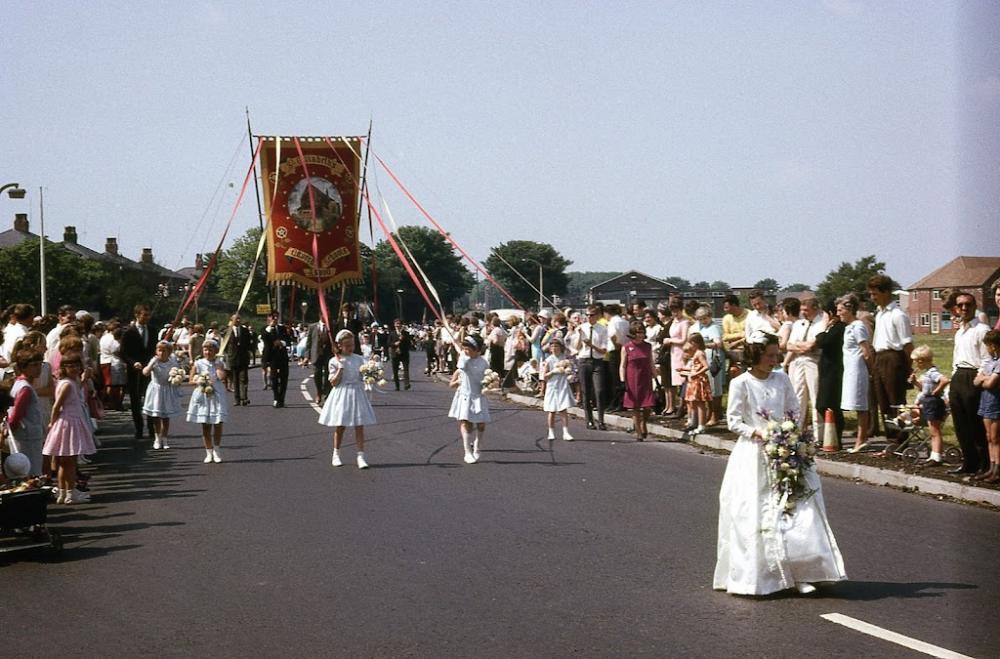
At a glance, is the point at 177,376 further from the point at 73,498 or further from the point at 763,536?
the point at 763,536

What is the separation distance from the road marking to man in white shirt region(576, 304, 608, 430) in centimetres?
1139

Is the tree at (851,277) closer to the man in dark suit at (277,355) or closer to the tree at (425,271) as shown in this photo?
the tree at (425,271)

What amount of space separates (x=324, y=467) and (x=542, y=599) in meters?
7.08

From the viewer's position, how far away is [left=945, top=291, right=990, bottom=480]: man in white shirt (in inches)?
430

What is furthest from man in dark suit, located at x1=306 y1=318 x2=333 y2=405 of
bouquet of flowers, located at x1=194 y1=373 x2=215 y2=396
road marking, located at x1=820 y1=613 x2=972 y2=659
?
road marking, located at x1=820 y1=613 x2=972 y2=659

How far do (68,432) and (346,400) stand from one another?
3.76 metres

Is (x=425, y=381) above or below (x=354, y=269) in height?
below

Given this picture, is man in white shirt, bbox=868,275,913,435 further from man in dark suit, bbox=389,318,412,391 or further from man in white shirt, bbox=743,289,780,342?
man in dark suit, bbox=389,318,412,391

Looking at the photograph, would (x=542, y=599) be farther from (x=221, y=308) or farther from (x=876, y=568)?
(x=221, y=308)

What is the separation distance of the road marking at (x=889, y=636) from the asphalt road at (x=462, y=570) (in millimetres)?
81

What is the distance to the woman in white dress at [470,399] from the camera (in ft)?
45.0

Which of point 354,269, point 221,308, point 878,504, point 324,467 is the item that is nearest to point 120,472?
point 324,467

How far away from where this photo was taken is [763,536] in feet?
22.1

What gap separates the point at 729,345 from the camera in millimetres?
17531
